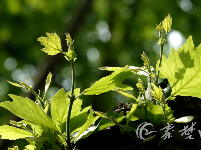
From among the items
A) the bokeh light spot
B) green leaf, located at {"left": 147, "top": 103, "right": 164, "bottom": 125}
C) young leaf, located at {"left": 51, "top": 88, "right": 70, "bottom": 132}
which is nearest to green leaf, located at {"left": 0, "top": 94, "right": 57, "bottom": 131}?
young leaf, located at {"left": 51, "top": 88, "right": 70, "bottom": 132}

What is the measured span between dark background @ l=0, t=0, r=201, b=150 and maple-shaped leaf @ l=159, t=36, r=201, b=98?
4.75m

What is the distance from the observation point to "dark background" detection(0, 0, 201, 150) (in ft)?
17.1

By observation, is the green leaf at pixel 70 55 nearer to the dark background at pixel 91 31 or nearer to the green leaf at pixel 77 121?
the green leaf at pixel 77 121

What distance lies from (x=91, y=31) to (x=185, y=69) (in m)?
6.77

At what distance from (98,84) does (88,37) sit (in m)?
6.74

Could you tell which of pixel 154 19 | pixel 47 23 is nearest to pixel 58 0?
pixel 47 23

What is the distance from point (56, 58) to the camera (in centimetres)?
285

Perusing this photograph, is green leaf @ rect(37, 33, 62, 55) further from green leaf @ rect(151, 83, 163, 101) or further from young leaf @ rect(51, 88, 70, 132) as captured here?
green leaf @ rect(151, 83, 163, 101)

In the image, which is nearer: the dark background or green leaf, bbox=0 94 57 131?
green leaf, bbox=0 94 57 131

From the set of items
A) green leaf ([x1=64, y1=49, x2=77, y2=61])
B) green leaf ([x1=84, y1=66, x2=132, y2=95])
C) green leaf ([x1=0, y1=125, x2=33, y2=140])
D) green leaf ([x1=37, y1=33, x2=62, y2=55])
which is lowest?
green leaf ([x1=0, y1=125, x2=33, y2=140])

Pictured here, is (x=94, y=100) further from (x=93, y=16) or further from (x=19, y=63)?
(x=93, y=16)

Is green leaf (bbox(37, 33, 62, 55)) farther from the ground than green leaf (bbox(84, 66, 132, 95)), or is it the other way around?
green leaf (bbox(37, 33, 62, 55))

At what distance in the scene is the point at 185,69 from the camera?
381mm

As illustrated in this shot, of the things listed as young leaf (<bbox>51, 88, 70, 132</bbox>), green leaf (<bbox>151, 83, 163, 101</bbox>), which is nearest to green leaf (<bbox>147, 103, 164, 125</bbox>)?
green leaf (<bbox>151, 83, 163, 101</bbox>)
